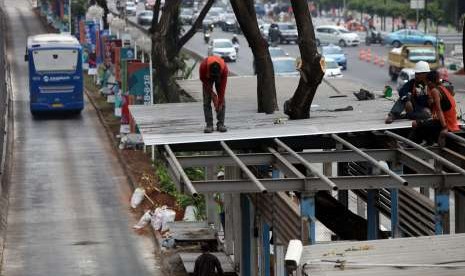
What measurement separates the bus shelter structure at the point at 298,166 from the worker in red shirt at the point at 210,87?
0.95 feet

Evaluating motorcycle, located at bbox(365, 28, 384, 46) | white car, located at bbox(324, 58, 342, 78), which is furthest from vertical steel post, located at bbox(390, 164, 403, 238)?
motorcycle, located at bbox(365, 28, 384, 46)

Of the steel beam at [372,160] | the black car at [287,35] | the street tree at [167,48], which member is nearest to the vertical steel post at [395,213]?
the steel beam at [372,160]

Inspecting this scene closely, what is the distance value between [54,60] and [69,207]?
15.4m

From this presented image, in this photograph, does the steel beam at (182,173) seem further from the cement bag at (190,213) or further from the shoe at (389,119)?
the cement bag at (190,213)

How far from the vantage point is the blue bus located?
45.4 m

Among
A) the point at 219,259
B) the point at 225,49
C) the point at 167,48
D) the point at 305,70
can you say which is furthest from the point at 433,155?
the point at 225,49

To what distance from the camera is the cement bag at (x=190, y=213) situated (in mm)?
28020

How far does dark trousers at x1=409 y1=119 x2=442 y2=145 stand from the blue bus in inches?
1144

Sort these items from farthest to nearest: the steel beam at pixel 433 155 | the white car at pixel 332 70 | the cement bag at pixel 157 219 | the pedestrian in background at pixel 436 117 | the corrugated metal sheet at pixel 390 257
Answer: the white car at pixel 332 70, the cement bag at pixel 157 219, the pedestrian in background at pixel 436 117, the steel beam at pixel 433 155, the corrugated metal sheet at pixel 390 257

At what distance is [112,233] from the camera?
1120 inches

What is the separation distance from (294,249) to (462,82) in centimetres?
3968

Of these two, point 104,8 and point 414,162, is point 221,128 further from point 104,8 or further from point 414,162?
point 104,8

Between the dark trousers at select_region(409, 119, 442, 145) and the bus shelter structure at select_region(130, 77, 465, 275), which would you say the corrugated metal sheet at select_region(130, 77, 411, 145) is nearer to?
the bus shelter structure at select_region(130, 77, 465, 275)

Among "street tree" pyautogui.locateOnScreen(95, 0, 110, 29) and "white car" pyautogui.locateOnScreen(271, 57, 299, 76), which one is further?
"street tree" pyautogui.locateOnScreen(95, 0, 110, 29)
